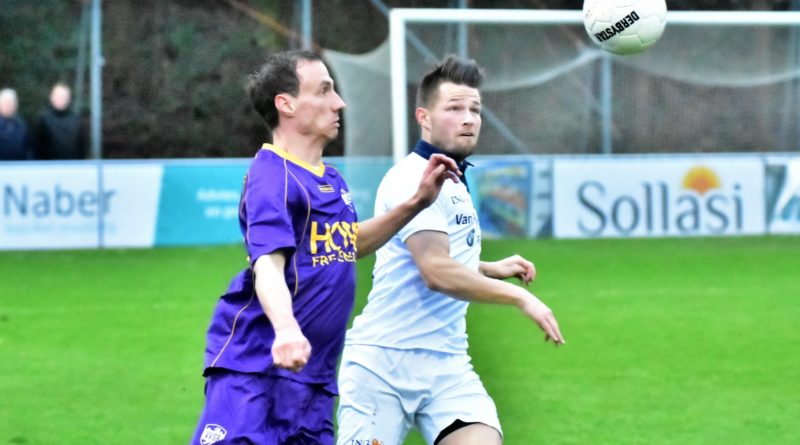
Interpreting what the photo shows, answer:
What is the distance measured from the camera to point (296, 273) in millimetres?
4105

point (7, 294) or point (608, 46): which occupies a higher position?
point (608, 46)

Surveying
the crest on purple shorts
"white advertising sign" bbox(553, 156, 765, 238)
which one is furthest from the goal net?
the crest on purple shorts

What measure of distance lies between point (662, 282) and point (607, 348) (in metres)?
4.06

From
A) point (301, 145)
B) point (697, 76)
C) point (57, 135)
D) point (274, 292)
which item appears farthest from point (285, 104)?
point (697, 76)

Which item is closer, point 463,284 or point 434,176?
point 434,176

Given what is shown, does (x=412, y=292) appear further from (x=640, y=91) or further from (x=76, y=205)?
(x=640, y=91)

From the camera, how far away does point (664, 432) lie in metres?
7.50

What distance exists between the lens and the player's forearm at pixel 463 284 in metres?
4.70

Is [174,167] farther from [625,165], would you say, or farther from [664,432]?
[664,432]

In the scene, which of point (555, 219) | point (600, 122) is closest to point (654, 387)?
point (555, 219)

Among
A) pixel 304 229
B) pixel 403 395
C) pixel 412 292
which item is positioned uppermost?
pixel 304 229

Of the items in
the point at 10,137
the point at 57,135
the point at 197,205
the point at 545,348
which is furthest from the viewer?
the point at 57,135

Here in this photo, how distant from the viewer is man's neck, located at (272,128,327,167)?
427 cm

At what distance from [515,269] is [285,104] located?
1439mm
